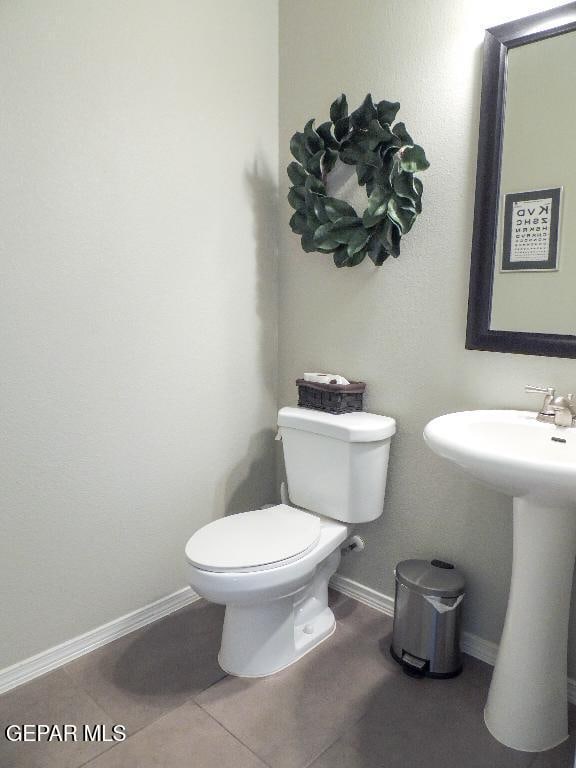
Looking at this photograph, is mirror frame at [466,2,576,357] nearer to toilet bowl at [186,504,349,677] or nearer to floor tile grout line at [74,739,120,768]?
toilet bowl at [186,504,349,677]

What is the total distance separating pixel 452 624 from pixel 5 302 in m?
1.61

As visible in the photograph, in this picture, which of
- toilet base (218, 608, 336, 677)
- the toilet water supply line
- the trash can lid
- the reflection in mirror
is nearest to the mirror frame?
the reflection in mirror

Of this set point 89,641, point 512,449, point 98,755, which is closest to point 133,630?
point 89,641

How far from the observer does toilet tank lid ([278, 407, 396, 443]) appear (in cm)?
175

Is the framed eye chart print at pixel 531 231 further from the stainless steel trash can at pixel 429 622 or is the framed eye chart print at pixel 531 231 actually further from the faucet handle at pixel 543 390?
the stainless steel trash can at pixel 429 622

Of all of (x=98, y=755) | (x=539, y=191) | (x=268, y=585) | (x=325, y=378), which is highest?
(x=539, y=191)

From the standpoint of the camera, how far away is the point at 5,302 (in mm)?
1473

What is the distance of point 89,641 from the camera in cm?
176

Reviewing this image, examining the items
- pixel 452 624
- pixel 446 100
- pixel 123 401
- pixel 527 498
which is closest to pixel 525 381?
pixel 527 498

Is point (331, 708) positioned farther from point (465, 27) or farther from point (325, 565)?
point (465, 27)

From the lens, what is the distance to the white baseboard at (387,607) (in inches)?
67.1

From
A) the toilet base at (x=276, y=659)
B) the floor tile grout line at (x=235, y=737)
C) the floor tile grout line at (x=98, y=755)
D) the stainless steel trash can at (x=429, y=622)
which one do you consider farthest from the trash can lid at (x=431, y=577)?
the floor tile grout line at (x=98, y=755)

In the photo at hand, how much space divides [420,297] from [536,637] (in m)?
1.03

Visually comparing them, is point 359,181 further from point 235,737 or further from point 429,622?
point 235,737
